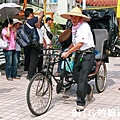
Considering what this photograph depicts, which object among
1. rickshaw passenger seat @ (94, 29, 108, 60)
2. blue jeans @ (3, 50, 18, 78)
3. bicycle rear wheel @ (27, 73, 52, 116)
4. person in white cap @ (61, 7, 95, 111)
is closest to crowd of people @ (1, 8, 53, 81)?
blue jeans @ (3, 50, 18, 78)

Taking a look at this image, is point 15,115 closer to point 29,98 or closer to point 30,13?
point 29,98

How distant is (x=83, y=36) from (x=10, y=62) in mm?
3454

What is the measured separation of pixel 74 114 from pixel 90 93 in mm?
894

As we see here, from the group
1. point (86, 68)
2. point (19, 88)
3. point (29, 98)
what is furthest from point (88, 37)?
point (19, 88)

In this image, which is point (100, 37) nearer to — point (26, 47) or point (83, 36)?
point (26, 47)

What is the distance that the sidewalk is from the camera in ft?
16.9

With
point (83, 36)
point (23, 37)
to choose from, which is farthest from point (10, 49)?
point (83, 36)

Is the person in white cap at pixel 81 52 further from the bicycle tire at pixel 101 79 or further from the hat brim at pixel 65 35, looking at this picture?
the bicycle tire at pixel 101 79

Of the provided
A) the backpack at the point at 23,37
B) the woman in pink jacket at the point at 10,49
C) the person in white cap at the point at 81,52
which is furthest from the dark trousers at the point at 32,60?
the person in white cap at the point at 81,52

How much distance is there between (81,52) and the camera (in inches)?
218

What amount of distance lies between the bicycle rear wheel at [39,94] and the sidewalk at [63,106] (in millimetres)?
122

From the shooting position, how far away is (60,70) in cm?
608

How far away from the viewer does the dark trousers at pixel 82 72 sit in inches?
214

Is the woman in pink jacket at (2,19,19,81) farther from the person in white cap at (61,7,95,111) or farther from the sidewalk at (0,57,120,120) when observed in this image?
the person in white cap at (61,7,95,111)
